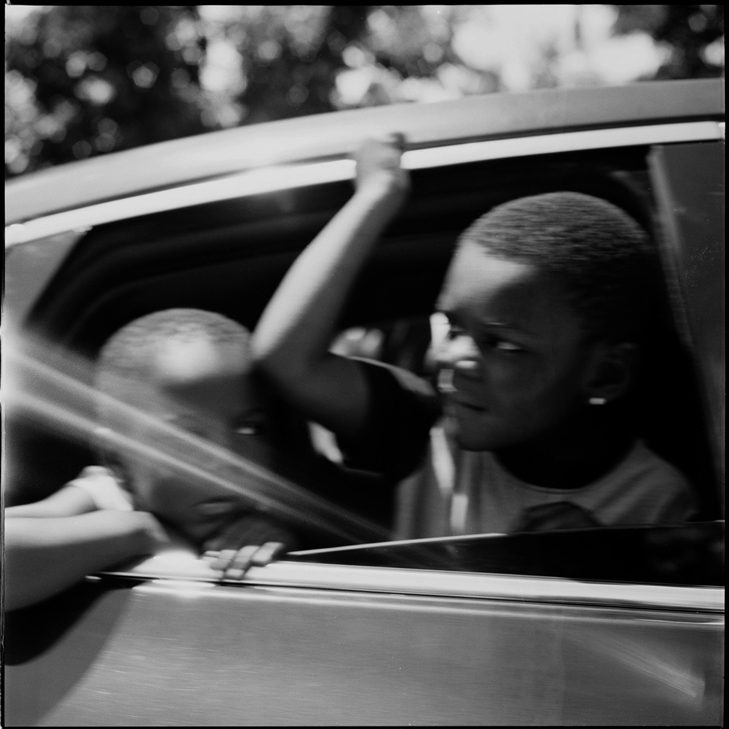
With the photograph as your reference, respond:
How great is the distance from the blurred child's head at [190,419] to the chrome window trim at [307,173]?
235 millimetres

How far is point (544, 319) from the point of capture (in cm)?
138

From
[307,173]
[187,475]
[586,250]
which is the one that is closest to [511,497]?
[586,250]

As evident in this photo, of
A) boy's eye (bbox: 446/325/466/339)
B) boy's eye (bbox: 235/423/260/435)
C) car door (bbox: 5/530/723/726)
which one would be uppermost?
boy's eye (bbox: 446/325/466/339)

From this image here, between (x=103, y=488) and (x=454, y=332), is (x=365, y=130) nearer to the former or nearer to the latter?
(x=454, y=332)

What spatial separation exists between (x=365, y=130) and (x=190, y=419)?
55 centimetres

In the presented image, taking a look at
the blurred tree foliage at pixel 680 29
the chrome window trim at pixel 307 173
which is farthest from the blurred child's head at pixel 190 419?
the blurred tree foliage at pixel 680 29

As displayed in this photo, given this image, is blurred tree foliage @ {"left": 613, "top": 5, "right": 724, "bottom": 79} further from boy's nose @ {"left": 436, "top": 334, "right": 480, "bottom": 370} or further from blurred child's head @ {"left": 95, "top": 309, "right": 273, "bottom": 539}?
blurred child's head @ {"left": 95, "top": 309, "right": 273, "bottom": 539}

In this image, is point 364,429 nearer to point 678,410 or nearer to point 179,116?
point 678,410

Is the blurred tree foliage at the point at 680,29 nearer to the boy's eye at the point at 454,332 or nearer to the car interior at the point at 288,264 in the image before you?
Result: the car interior at the point at 288,264

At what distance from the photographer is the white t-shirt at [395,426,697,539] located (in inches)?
53.9

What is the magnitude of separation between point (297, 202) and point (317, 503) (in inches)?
18.6

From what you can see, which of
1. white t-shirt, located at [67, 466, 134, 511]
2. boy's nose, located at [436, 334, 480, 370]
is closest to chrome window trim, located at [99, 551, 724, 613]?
white t-shirt, located at [67, 466, 134, 511]

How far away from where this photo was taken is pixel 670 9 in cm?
176

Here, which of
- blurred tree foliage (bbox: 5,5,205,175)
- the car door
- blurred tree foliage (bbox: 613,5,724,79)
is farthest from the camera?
blurred tree foliage (bbox: 5,5,205,175)
